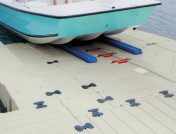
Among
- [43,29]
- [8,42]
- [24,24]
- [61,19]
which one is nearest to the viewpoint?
[61,19]

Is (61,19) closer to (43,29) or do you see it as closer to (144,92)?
(43,29)

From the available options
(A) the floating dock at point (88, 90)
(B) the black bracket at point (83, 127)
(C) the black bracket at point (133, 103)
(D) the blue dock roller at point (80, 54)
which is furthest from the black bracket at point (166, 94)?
(D) the blue dock roller at point (80, 54)

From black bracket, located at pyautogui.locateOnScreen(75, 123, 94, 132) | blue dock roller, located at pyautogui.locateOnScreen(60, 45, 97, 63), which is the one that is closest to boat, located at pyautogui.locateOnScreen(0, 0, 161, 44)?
blue dock roller, located at pyautogui.locateOnScreen(60, 45, 97, 63)

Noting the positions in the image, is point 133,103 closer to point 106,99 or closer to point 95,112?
point 106,99

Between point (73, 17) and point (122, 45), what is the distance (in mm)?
1112

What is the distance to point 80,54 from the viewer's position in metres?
4.39

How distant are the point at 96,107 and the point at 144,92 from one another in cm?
59

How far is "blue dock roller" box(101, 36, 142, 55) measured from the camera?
4.58 metres

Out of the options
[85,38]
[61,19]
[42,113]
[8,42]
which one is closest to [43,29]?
[61,19]

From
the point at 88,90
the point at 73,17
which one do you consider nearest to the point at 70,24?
the point at 73,17

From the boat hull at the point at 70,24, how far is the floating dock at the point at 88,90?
309 mm

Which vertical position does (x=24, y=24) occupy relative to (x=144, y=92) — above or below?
A: above

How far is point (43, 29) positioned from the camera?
418cm

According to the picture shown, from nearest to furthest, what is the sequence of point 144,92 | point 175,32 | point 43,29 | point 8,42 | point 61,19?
point 144,92 < point 61,19 < point 43,29 < point 8,42 < point 175,32
